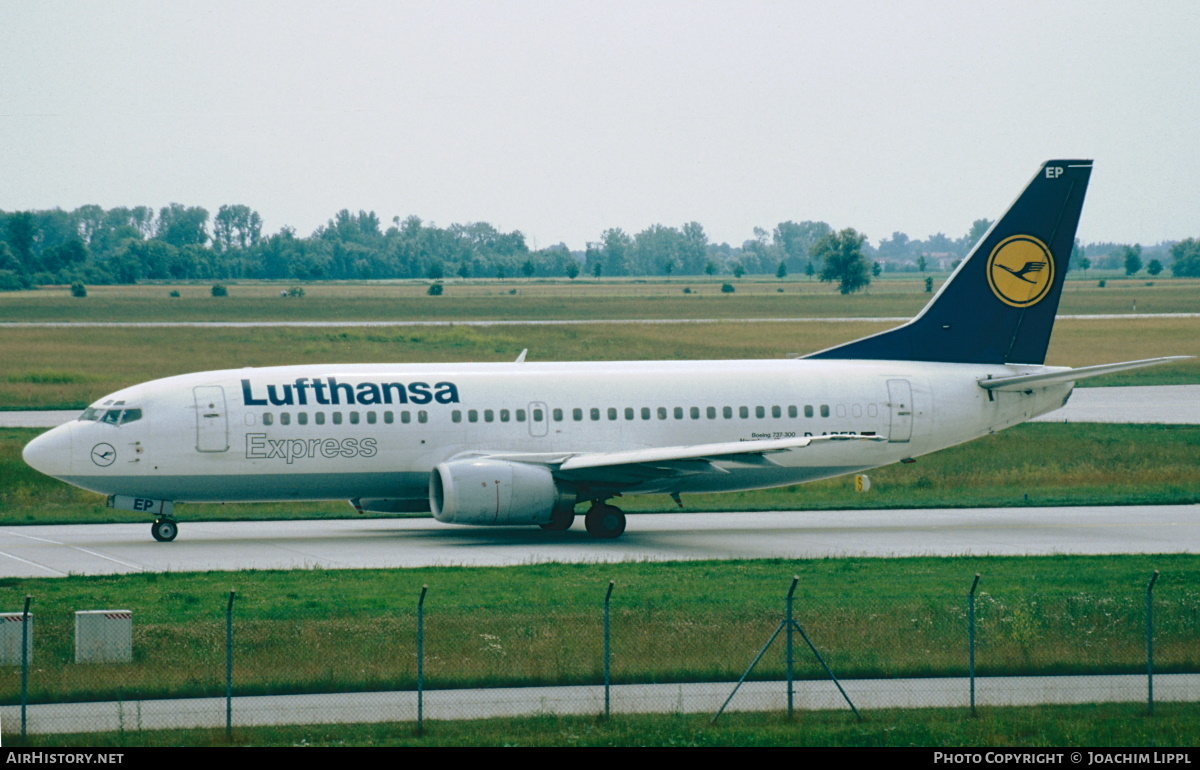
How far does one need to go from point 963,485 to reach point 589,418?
49.6ft

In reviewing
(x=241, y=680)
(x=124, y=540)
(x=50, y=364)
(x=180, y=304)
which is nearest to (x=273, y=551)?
(x=124, y=540)

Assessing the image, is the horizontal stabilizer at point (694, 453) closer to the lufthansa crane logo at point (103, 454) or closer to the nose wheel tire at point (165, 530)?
the nose wheel tire at point (165, 530)

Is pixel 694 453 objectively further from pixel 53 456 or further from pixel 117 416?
pixel 53 456

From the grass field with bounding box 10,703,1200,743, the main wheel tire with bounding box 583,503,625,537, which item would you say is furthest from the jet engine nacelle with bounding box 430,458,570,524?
the grass field with bounding box 10,703,1200,743

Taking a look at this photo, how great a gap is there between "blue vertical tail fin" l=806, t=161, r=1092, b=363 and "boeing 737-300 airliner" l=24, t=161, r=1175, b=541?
0.18 ft

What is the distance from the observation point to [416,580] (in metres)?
28.1

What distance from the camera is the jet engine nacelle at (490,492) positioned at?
1337 inches

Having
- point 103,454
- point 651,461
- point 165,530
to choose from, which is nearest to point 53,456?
point 103,454

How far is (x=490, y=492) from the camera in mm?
34094

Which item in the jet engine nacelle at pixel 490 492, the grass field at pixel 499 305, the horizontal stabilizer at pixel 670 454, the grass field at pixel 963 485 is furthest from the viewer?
Result: the grass field at pixel 499 305

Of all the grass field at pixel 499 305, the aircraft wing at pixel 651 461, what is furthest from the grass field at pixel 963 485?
the grass field at pixel 499 305

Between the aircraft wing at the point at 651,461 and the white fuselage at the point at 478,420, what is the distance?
420mm

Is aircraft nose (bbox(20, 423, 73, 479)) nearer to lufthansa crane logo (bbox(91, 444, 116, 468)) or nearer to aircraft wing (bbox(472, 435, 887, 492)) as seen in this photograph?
lufthansa crane logo (bbox(91, 444, 116, 468))

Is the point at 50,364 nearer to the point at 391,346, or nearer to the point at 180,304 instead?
the point at 391,346
